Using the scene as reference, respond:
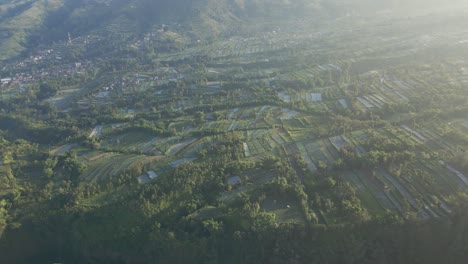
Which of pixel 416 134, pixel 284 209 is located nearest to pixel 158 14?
pixel 416 134

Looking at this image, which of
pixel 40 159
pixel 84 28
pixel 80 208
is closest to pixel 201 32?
pixel 84 28

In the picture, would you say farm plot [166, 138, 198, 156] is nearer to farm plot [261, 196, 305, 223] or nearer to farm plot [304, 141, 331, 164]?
farm plot [304, 141, 331, 164]

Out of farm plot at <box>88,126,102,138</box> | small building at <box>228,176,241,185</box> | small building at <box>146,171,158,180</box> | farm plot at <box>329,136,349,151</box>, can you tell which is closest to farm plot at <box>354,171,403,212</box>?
farm plot at <box>329,136,349,151</box>

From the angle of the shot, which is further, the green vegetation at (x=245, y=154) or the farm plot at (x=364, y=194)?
the farm plot at (x=364, y=194)

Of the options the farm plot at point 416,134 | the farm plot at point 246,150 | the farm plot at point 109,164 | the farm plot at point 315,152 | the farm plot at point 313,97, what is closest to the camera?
the farm plot at point 315,152

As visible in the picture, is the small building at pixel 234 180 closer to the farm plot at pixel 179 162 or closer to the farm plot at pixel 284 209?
the farm plot at pixel 284 209

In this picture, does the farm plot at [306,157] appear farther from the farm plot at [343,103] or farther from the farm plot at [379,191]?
the farm plot at [343,103]

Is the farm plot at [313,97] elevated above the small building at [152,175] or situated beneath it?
elevated above

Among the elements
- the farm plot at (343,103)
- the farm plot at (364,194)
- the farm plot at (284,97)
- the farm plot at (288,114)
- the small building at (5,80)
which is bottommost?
the farm plot at (364,194)

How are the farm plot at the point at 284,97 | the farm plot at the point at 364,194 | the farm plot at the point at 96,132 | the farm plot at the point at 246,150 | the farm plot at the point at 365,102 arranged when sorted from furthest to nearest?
1. the farm plot at the point at 284,97
2. the farm plot at the point at 365,102
3. the farm plot at the point at 96,132
4. the farm plot at the point at 246,150
5. the farm plot at the point at 364,194

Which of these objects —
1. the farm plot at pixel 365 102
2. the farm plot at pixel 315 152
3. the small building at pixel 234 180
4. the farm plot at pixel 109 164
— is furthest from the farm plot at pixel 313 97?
the farm plot at pixel 109 164

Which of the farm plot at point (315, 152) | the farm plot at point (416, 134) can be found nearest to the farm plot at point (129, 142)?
the farm plot at point (315, 152)
